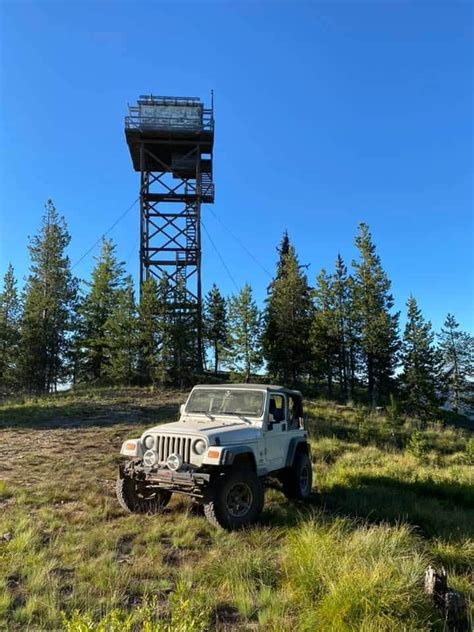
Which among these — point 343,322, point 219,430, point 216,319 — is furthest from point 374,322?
point 219,430

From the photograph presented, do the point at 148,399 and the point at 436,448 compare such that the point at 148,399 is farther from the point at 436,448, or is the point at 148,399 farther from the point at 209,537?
the point at 209,537

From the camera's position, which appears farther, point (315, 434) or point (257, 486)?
point (315, 434)

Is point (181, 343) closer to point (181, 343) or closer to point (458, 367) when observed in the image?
point (181, 343)

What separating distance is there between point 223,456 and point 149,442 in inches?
59.8

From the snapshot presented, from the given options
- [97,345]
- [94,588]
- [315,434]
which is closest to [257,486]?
[94,588]

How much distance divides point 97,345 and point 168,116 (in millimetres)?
15901

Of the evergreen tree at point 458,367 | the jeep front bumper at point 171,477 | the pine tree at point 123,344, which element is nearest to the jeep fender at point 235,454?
the jeep front bumper at point 171,477

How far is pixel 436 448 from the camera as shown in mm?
22266

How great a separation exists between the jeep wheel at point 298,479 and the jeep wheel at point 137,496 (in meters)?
2.39

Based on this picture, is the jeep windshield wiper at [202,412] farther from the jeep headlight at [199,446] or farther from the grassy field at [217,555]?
the grassy field at [217,555]

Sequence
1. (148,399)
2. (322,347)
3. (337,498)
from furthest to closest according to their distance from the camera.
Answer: (322,347) → (148,399) → (337,498)

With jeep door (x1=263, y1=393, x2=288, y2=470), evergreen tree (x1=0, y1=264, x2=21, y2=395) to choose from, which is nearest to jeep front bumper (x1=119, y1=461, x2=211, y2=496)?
jeep door (x1=263, y1=393, x2=288, y2=470)

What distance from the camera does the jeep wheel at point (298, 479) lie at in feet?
29.8

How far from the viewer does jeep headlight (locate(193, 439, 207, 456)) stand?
7.02m
